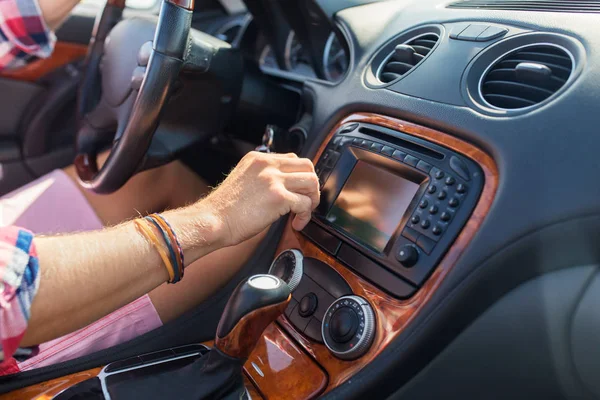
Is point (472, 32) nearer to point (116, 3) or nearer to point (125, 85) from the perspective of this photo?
point (125, 85)

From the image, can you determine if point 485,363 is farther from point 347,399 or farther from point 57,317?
point 57,317

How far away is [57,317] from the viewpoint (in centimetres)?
72

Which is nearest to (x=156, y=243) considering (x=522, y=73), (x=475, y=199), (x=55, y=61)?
(x=475, y=199)

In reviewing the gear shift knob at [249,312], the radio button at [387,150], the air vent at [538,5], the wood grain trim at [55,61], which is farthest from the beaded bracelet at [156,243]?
the wood grain trim at [55,61]

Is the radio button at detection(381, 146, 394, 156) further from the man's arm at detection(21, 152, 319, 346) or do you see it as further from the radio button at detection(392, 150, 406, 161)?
the man's arm at detection(21, 152, 319, 346)

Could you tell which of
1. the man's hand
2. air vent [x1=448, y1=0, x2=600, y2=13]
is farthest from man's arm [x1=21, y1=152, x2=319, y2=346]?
air vent [x1=448, y1=0, x2=600, y2=13]

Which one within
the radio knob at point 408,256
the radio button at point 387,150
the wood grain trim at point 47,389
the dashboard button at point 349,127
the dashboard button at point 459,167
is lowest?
the wood grain trim at point 47,389

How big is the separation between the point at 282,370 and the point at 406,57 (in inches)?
27.3

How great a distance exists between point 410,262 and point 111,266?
1.58 ft

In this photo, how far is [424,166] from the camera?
965mm

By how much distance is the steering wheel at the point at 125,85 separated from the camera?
101cm

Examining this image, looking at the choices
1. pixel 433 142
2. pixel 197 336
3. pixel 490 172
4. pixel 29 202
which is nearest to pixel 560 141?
pixel 490 172

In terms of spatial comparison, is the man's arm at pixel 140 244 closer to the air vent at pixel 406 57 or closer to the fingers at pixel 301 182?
the fingers at pixel 301 182

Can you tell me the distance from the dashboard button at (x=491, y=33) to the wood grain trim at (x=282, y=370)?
693 millimetres
